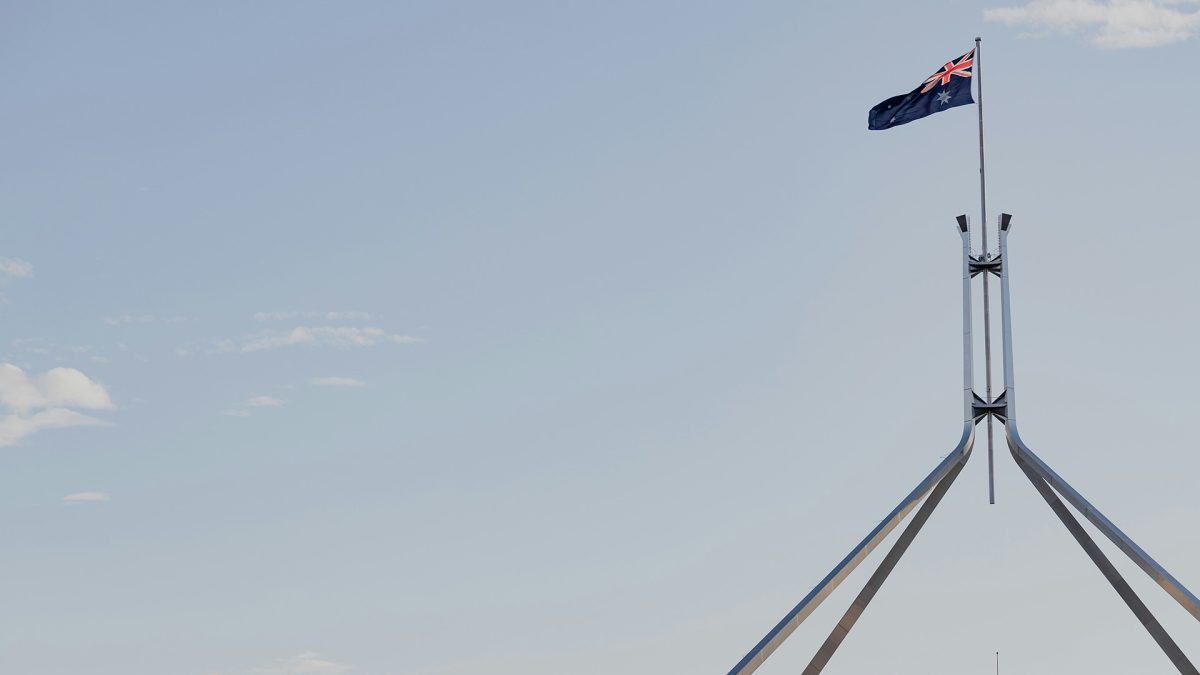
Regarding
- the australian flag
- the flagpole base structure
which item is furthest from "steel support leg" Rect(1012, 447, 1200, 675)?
the australian flag

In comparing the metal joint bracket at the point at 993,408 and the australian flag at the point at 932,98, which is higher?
the australian flag at the point at 932,98

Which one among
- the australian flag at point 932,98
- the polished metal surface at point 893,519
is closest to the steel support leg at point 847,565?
the polished metal surface at point 893,519

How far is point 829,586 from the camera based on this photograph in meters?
50.2

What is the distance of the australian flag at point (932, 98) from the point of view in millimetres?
53750

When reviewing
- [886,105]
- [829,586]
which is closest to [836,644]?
[829,586]

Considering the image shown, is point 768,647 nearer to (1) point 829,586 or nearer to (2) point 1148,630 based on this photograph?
(1) point 829,586

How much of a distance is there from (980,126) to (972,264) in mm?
3747

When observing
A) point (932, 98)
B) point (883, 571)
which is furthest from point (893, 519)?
point (932, 98)

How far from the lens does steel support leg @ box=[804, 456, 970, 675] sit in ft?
168

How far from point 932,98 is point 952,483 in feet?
32.5

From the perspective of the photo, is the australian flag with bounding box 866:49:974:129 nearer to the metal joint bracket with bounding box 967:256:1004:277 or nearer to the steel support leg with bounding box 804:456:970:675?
the metal joint bracket with bounding box 967:256:1004:277

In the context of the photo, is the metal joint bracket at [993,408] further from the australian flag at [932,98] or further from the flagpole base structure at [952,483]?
the australian flag at [932,98]

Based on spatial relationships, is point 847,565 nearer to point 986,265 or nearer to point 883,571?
point 883,571

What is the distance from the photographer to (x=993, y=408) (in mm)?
52656
